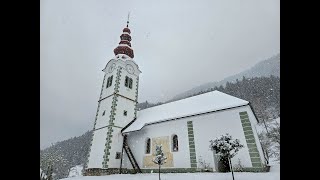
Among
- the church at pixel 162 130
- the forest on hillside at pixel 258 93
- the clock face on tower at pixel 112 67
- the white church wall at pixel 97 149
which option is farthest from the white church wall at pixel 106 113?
the forest on hillside at pixel 258 93

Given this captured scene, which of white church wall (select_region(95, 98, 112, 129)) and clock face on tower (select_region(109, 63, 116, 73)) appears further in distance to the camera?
clock face on tower (select_region(109, 63, 116, 73))

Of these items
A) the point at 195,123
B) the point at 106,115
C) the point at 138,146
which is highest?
the point at 106,115

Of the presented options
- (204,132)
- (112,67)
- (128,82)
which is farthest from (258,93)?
(204,132)

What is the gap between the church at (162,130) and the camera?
49.3 feet

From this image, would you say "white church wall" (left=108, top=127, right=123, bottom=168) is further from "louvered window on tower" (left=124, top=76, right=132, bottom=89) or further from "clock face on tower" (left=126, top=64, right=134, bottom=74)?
"clock face on tower" (left=126, top=64, right=134, bottom=74)

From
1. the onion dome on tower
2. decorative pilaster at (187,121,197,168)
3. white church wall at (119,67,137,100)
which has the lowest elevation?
decorative pilaster at (187,121,197,168)

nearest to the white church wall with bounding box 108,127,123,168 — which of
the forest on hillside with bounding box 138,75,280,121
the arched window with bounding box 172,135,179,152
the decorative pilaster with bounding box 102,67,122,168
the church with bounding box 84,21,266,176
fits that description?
the church with bounding box 84,21,266,176

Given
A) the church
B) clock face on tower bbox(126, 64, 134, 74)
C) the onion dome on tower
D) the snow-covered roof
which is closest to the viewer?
the church

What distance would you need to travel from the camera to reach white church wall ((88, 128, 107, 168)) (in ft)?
64.8
